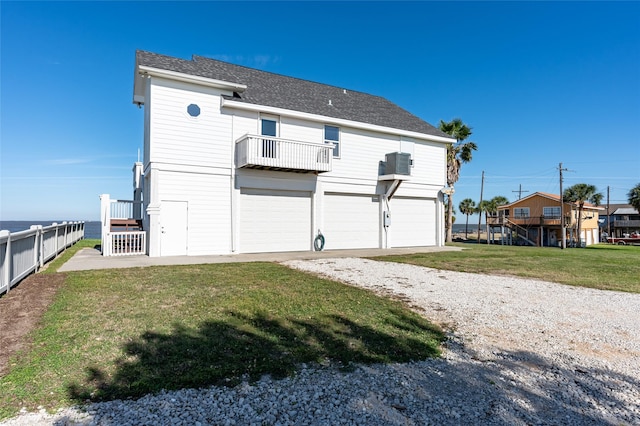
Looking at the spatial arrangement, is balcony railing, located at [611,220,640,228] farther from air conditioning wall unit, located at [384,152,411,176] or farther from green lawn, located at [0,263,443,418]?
green lawn, located at [0,263,443,418]

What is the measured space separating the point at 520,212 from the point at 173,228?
45.8 m

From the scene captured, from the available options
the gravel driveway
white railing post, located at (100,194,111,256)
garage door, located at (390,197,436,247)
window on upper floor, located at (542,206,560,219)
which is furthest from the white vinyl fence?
window on upper floor, located at (542,206,560,219)

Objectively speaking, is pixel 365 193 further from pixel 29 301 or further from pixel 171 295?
pixel 29 301

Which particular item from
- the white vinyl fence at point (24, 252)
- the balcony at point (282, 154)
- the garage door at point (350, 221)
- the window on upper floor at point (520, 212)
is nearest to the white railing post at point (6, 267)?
the white vinyl fence at point (24, 252)

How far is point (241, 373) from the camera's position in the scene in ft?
10.5

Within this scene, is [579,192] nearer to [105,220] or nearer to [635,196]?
[635,196]

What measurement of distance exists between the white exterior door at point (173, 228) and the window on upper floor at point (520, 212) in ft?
147

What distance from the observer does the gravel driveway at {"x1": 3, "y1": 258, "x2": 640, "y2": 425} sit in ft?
8.43

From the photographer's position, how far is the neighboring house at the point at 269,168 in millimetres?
12336

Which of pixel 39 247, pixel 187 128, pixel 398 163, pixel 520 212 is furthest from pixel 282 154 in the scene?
pixel 520 212

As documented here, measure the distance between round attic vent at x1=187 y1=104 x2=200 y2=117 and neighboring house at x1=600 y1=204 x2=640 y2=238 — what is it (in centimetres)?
6970

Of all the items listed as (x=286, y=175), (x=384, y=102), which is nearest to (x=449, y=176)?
(x=384, y=102)

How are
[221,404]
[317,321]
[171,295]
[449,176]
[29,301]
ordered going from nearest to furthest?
[221,404]
[317,321]
[29,301]
[171,295]
[449,176]

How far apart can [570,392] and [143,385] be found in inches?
145
